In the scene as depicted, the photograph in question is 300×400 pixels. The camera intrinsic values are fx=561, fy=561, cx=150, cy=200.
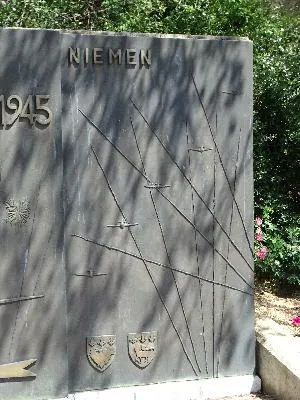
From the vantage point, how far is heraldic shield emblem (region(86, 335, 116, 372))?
4.08m

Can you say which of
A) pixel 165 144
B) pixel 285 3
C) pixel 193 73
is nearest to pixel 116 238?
pixel 165 144

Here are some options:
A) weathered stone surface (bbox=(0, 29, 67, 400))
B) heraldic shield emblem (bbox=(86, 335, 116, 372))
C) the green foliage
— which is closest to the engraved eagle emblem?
weathered stone surface (bbox=(0, 29, 67, 400))

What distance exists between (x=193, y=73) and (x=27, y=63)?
1228 mm

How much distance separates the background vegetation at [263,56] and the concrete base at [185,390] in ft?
7.05

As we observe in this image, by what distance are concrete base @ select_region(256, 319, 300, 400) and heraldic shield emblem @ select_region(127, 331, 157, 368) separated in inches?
34.7

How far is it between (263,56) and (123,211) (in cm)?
412

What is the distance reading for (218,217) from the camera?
14.2 feet

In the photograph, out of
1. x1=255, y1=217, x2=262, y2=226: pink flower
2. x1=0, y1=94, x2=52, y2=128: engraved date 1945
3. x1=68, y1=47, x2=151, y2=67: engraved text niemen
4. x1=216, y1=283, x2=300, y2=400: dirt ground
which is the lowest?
x1=216, y1=283, x2=300, y2=400: dirt ground

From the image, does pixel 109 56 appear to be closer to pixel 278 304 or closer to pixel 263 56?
pixel 278 304

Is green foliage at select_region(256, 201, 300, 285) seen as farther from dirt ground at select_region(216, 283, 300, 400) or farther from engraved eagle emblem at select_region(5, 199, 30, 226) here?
engraved eagle emblem at select_region(5, 199, 30, 226)

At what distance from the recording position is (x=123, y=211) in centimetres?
413

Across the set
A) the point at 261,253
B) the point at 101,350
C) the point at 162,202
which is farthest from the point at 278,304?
the point at 101,350

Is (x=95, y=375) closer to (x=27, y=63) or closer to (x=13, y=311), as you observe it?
(x=13, y=311)

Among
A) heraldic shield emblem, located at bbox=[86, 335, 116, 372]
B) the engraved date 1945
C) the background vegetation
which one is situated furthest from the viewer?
the background vegetation
